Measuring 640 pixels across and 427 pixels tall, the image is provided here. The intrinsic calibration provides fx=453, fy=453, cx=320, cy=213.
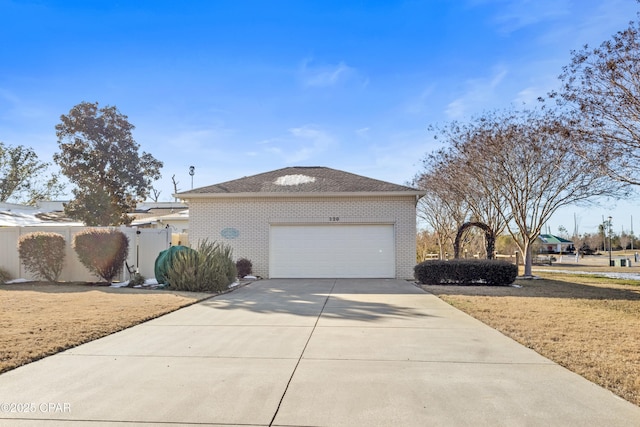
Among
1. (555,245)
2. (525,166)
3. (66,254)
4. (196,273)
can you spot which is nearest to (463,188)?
(525,166)

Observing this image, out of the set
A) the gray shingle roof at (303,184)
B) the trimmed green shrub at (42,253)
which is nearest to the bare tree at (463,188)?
the gray shingle roof at (303,184)

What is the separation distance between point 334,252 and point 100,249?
8.68 metres

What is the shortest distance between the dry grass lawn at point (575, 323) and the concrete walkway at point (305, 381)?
1.16 ft

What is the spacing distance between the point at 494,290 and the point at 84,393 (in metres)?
12.4

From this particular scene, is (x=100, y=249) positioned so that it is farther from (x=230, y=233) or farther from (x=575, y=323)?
(x=575, y=323)

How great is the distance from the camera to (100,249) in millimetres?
15094

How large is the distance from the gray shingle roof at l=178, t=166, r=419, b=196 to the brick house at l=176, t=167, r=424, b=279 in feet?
0.20

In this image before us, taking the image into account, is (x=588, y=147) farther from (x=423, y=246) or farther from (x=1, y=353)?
(x=423, y=246)

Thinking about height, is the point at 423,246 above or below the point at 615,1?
below

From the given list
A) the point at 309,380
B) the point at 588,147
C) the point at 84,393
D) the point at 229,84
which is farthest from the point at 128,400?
the point at 588,147

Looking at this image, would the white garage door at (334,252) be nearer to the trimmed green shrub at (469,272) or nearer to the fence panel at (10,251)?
the trimmed green shrub at (469,272)

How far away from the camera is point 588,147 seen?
45.2 feet

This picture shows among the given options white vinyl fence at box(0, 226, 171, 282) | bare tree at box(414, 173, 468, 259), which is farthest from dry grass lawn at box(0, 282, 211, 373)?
bare tree at box(414, 173, 468, 259)

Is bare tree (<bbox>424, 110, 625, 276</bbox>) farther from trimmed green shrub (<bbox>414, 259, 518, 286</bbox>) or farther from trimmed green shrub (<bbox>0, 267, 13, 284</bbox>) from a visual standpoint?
trimmed green shrub (<bbox>0, 267, 13, 284</bbox>)
